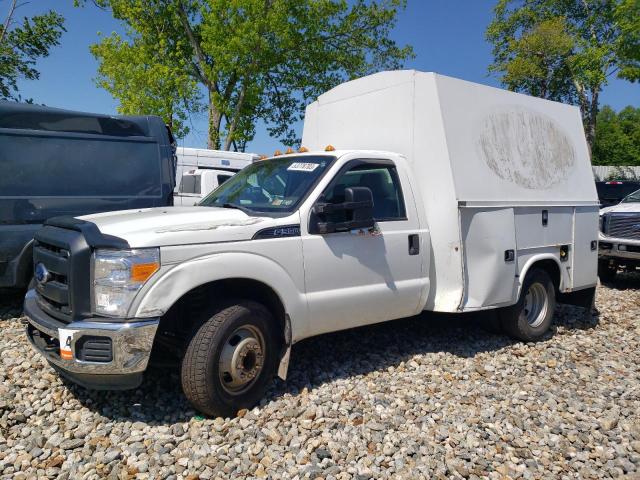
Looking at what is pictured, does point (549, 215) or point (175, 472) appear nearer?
point (175, 472)

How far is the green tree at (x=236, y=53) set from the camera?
55.9 ft

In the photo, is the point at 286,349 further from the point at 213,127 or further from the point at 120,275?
the point at 213,127

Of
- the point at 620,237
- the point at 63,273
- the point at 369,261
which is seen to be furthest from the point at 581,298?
the point at 63,273

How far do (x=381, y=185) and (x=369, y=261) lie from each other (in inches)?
31.3

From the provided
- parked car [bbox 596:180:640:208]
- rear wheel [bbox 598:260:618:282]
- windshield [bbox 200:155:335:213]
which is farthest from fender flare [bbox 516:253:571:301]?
parked car [bbox 596:180:640:208]

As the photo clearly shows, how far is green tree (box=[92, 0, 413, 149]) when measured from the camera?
17.0m

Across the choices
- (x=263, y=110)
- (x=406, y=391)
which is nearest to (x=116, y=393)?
(x=406, y=391)

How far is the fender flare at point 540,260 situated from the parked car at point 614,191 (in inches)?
345

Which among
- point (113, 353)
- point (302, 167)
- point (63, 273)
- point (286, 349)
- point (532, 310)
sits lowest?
point (532, 310)

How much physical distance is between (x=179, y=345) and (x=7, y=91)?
617 inches

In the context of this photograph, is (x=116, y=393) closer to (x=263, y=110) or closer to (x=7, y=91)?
(x=7, y=91)

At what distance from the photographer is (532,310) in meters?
5.91

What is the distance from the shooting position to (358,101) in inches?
217

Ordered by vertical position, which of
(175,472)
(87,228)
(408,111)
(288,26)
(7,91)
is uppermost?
(288,26)
